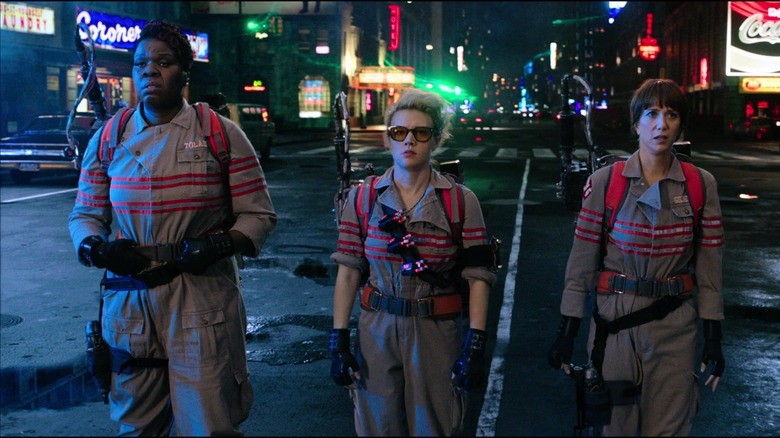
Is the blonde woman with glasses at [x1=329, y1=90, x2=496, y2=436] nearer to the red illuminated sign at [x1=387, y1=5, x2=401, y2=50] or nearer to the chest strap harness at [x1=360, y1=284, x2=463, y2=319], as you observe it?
the chest strap harness at [x1=360, y1=284, x2=463, y2=319]

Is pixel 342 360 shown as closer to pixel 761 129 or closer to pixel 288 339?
pixel 288 339

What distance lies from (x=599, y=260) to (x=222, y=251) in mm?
1615

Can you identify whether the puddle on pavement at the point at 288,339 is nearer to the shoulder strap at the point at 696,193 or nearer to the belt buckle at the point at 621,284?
the belt buckle at the point at 621,284

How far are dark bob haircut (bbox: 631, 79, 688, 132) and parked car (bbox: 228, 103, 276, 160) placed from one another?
86.1ft

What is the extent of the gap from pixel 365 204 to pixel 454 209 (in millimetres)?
380

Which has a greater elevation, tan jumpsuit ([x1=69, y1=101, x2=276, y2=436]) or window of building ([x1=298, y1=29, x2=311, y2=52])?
window of building ([x1=298, y1=29, x2=311, y2=52])

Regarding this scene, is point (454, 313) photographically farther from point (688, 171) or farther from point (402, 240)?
point (688, 171)

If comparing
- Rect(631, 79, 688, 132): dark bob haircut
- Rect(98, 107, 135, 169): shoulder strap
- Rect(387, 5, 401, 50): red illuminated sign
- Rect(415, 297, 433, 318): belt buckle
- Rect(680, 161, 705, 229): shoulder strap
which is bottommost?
Rect(415, 297, 433, 318): belt buckle

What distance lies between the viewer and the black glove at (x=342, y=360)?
3.69 metres

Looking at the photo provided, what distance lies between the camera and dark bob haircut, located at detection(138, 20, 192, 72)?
12.7 ft

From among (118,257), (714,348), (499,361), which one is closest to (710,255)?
(714,348)

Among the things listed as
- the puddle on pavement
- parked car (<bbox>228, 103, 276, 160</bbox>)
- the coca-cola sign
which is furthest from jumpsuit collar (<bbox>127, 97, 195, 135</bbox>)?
the coca-cola sign

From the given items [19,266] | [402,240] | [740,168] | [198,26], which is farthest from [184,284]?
[198,26]

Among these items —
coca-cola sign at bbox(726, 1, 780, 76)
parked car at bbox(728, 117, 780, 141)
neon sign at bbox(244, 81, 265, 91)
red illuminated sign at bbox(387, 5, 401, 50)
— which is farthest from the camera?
red illuminated sign at bbox(387, 5, 401, 50)
